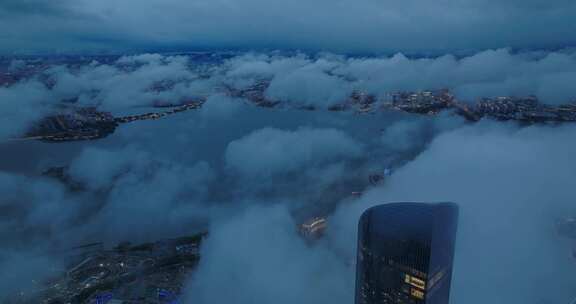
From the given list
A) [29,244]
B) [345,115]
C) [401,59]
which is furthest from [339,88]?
[29,244]

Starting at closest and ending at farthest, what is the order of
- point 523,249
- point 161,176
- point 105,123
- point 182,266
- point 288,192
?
point 523,249 → point 182,266 → point 288,192 → point 161,176 → point 105,123

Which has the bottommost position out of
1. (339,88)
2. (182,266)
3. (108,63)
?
(182,266)

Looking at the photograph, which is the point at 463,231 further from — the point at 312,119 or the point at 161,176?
the point at 312,119

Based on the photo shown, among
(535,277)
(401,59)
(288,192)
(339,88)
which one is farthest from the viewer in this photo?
(339,88)

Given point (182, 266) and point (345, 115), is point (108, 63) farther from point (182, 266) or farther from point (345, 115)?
point (182, 266)

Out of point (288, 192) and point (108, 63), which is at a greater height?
point (108, 63)

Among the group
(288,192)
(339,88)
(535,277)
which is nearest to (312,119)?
(339,88)

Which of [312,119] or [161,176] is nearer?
[161,176]
